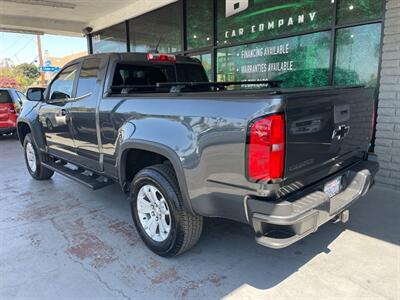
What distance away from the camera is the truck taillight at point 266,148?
83.2 inches

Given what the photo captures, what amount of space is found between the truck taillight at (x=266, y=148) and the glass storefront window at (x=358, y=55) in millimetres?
3552

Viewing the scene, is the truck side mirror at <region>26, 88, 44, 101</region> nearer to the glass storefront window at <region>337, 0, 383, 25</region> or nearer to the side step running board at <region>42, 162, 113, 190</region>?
the side step running board at <region>42, 162, 113, 190</region>

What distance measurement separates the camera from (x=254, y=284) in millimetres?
2676

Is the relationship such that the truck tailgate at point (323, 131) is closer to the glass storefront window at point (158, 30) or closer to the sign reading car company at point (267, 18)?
the sign reading car company at point (267, 18)

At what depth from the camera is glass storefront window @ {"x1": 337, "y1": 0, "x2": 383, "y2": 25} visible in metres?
4.77

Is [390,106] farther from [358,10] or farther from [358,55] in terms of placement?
[358,10]

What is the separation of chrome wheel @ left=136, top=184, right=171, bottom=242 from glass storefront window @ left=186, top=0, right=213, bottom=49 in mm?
5453

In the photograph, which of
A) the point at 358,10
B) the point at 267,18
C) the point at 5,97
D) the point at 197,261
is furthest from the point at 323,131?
the point at 5,97

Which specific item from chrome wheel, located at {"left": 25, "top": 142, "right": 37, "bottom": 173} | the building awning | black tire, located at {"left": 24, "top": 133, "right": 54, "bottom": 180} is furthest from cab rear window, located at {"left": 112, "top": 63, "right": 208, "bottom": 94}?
the building awning

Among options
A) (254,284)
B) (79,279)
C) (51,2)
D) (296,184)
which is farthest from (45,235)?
(51,2)

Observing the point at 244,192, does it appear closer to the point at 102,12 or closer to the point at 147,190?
the point at 147,190

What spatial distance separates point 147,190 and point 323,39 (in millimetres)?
4104

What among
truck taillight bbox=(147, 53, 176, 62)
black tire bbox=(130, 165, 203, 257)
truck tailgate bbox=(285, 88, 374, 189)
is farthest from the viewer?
truck taillight bbox=(147, 53, 176, 62)

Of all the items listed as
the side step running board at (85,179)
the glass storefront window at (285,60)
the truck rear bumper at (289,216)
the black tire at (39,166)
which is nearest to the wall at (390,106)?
the glass storefront window at (285,60)
